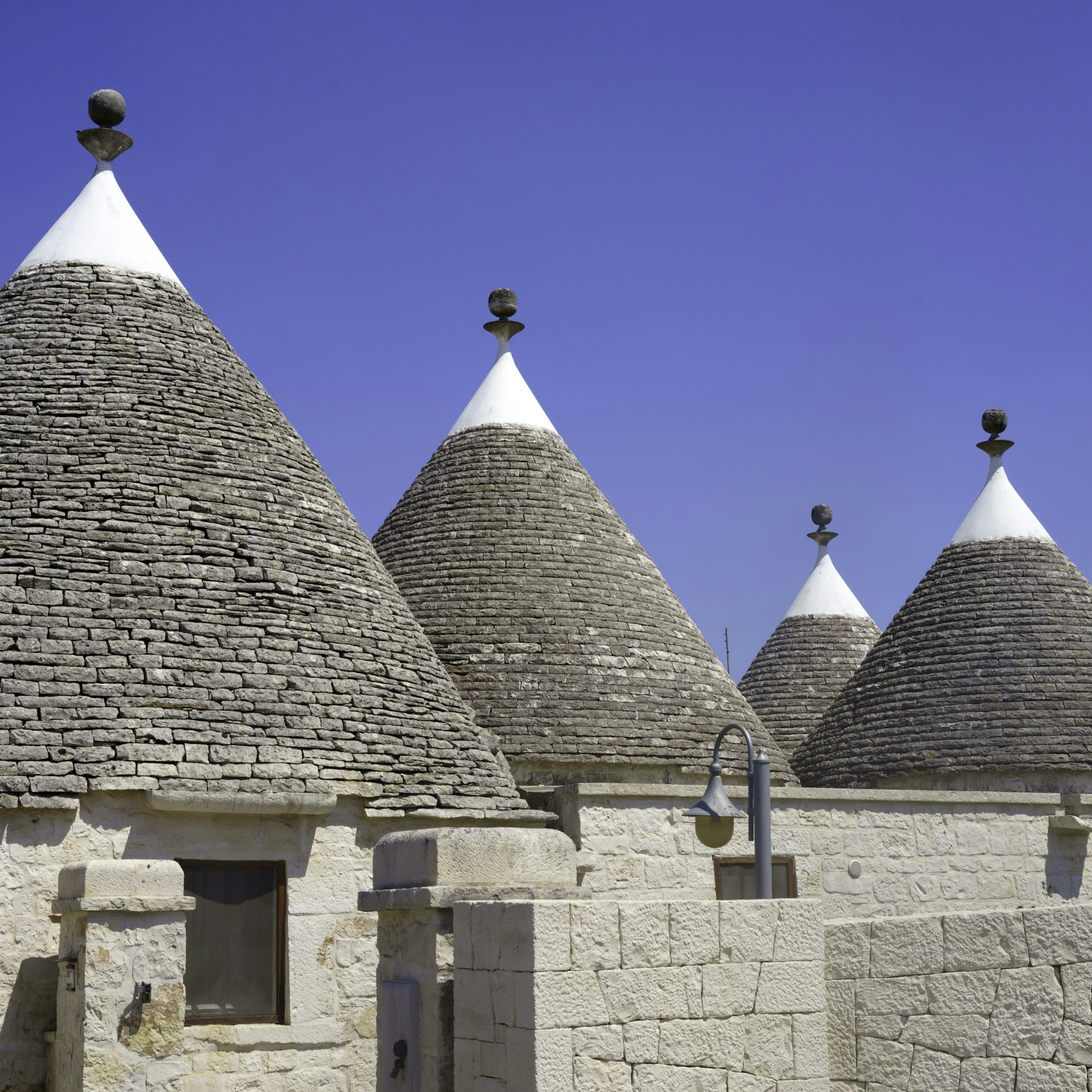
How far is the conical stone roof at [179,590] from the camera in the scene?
1009 cm

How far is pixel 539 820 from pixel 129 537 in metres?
3.52

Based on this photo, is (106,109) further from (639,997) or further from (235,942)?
(639,997)

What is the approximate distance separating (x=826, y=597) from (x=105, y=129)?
13625 mm

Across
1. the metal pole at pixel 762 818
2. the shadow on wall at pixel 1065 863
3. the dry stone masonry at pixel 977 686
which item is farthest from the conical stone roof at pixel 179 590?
the dry stone masonry at pixel 977 686

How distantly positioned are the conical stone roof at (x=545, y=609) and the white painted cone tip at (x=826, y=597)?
299 inches

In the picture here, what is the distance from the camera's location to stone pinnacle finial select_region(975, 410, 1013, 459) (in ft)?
66.1

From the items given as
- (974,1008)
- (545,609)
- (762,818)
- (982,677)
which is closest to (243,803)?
(762,818)

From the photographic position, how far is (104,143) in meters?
13.8

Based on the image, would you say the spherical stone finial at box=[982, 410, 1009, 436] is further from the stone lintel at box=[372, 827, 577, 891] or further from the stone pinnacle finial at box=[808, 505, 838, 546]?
the stone lintel at box=[372, 827, 577, 891]

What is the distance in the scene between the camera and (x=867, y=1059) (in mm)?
6371

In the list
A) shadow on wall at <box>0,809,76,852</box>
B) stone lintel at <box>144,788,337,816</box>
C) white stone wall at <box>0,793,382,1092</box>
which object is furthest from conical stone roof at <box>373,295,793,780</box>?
shadow on wall at <box>0,809,76,852</box>

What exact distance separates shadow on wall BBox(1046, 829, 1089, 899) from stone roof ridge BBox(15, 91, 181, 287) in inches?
359

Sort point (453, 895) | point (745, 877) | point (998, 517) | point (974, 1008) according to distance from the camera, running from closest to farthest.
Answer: point (974, 1008) → point (453, 895) → point (745, 877) → point (998, 517)

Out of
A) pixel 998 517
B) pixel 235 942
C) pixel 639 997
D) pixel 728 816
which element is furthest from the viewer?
pixel 998 517
